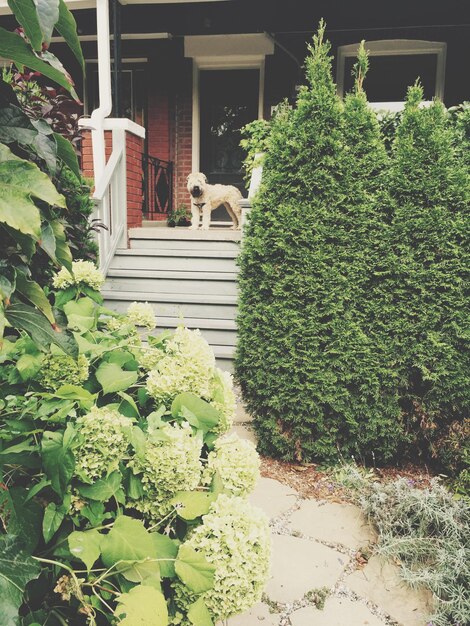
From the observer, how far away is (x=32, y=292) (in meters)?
0.87

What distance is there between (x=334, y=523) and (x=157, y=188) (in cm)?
779

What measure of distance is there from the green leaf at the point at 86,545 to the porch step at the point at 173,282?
458cm

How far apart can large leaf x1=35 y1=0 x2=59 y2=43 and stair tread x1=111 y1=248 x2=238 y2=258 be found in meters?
5.38

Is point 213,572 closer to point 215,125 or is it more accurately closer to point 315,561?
point 315,561

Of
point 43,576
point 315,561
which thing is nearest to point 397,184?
point 315,561

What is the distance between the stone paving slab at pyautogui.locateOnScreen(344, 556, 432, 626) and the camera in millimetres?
2156

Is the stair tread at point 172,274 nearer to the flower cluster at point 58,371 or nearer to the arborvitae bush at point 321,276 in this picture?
the arborvitae bush at point 321,276

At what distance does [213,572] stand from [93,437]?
44cm

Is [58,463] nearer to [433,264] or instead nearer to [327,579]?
[327,579]

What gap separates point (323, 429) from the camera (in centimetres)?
333

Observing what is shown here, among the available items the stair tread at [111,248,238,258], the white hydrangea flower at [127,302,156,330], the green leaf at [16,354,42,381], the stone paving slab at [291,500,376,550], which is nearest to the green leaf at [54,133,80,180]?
the green leaf at [16,354,42,381]

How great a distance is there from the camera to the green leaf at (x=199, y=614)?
1245 millimetres

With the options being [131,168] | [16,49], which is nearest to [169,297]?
[131,168]

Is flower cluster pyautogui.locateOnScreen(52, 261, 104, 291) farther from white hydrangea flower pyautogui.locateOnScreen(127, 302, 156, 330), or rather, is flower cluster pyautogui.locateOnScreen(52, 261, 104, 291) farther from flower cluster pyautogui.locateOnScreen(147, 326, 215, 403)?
flower cluster pyautogui.locateOnScreen(147, 326, 215, 403)
